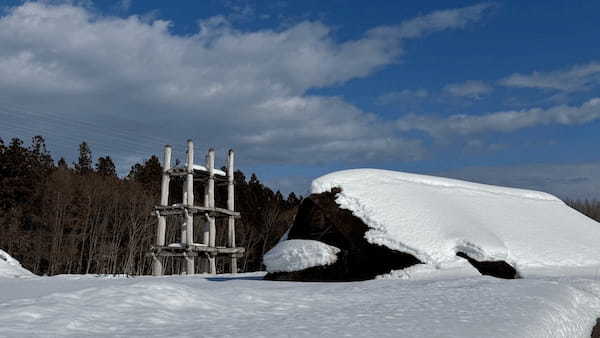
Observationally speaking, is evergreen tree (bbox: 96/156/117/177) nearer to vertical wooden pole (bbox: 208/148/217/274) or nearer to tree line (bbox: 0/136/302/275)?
tree line (bbox: 0/136/302/275)

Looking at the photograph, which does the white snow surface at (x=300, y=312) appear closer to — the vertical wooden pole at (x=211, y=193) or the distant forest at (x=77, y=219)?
the vertical wooden pole at (x=211, y=193)

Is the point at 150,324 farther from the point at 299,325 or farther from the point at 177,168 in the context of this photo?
the point at 177,168

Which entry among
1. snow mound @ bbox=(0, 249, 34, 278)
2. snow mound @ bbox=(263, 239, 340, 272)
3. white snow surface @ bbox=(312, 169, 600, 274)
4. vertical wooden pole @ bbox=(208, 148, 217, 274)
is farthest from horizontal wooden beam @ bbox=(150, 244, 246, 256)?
white snow surface @ bbox=(312, 169, 600, 274)

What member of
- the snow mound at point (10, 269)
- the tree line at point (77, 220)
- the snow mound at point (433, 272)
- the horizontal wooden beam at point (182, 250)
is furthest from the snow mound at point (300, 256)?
the tree line at point (77, 220)

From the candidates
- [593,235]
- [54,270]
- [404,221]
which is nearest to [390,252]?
[404,221]

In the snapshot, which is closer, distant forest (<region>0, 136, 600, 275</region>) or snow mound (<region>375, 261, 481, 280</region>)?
snow mound (<region>375, 261, 481, 280</region>)

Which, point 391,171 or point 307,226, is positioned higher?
point 391,171

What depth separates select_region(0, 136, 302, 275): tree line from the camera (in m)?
29.1

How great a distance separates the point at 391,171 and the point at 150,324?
7812mm

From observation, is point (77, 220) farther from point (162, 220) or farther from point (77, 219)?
point (162, 220)

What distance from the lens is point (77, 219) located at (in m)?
30.2

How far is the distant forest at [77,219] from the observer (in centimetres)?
2906

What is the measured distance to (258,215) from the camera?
38.8 m

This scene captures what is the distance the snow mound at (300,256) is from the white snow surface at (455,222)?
79cm
